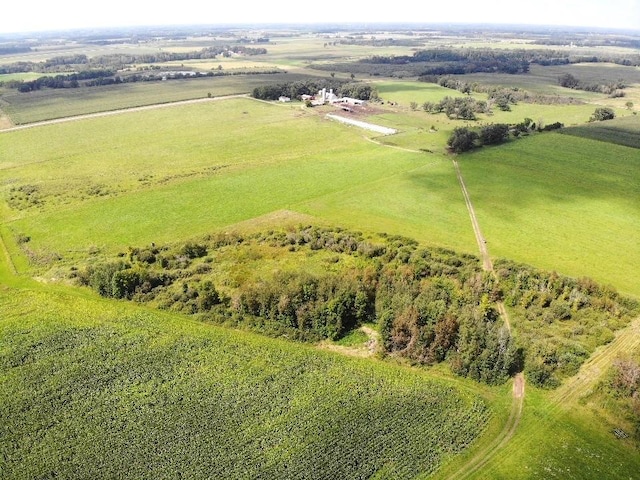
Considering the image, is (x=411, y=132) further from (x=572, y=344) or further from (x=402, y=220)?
(x=572, y=344)

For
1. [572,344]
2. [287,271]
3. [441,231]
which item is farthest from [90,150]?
[572,344]

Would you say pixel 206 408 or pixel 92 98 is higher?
pixel 92 98

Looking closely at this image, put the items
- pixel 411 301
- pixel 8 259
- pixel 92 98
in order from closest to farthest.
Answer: pixel 411 301, pixel 8 259, pixel 92 98

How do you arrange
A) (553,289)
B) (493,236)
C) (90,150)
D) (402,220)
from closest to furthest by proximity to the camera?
1. (553,289)
2. (493,236)
3. (402,220)
4. (90,150)

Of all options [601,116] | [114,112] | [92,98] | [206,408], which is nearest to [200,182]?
[206,408]

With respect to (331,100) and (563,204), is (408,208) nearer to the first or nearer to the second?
(563,204)

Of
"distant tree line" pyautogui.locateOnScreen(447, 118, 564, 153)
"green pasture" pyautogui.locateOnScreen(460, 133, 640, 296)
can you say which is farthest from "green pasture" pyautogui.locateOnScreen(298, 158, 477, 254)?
"distant tree line" pyautogui.locateOnScreen(447, 118, 564, 153)

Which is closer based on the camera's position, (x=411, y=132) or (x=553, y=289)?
(x=553, y=289)
